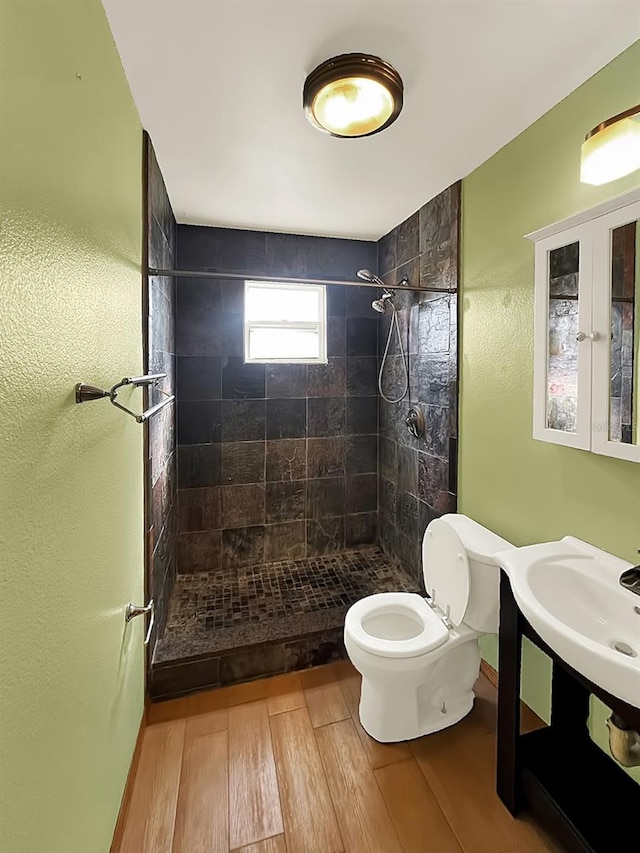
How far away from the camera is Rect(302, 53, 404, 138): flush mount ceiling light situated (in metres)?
1.23

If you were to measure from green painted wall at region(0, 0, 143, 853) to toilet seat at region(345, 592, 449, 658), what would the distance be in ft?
2.89

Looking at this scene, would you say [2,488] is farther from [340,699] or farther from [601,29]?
[601,29]

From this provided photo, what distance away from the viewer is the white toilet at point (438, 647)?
1.54 m

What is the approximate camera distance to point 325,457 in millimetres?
2910

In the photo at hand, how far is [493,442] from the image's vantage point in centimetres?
185

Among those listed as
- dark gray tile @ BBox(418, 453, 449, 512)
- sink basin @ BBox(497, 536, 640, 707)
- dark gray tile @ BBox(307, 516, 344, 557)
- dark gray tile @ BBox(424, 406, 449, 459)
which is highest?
dark gray tile @ BBox(424, 406, 449, 459)

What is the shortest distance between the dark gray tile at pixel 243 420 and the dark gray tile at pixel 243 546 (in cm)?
65

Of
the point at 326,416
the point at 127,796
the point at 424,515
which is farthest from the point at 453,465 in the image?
the point at 127,796

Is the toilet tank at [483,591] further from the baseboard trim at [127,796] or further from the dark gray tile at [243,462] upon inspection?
the dark gray tile at [243,462]

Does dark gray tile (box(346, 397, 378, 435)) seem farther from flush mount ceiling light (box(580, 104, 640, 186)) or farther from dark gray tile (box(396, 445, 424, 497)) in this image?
flush mount ceiling light (box(580, 104, 640, 186))

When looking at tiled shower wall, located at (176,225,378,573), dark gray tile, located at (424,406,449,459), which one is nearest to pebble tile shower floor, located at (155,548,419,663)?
tiled shower wall, located at (176,225,378,573)

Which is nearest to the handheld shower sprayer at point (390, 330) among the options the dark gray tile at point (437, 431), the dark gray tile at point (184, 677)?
the dark gray tile at point (437, 431)

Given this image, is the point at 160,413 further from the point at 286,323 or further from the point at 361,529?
the point at 361,529

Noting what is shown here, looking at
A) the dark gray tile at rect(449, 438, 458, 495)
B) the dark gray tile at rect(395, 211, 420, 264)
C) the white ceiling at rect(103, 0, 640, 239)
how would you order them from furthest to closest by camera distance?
the dark gray tile at rect(395, 211, 420, 264), the dark gray tile at rect(449, 438, 458, 495), the white ceiling at rect(103, 0, 640, 239)
